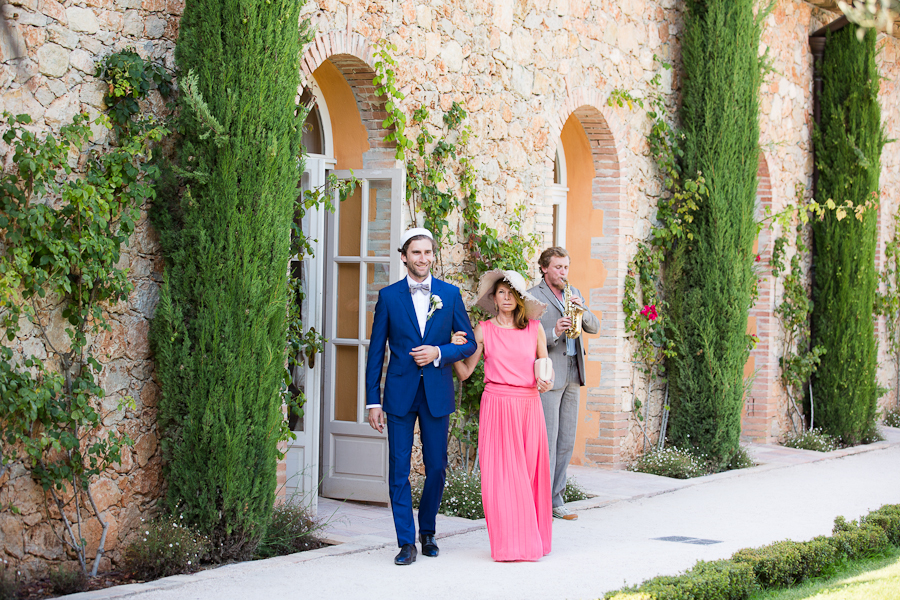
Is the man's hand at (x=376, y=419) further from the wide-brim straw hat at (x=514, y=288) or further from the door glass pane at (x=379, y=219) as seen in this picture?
the door glass pane at (x=379, y=219)

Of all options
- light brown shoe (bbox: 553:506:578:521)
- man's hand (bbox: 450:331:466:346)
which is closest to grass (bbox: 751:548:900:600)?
light brown shoe (bbox: 553:506:578:521)

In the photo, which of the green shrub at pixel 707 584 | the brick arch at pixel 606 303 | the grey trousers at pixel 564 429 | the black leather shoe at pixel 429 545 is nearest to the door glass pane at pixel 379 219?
the grey trousers at pixel 564 429

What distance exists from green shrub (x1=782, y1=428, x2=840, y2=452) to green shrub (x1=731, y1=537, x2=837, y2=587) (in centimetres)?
612

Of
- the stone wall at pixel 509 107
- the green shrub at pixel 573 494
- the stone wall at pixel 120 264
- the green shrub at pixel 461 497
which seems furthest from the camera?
the green shrub at pixel 573 494

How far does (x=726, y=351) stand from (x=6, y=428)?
7.12m

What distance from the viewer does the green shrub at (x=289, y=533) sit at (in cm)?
569

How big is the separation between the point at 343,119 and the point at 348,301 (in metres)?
1.32

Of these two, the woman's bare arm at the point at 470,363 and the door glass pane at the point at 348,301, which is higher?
the door glass pane at the point at 348,301

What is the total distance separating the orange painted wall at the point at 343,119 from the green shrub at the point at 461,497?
2374 millimetres

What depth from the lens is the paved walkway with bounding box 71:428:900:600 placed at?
4.90 meters

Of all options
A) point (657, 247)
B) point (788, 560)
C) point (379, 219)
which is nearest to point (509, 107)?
point (379, 219)

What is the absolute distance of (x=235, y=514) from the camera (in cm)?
538

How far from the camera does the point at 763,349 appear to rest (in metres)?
11.8

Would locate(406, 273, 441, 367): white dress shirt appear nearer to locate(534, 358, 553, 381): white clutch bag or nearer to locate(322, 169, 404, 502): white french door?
locate(534, 358, 553, 381): white clutch bag
